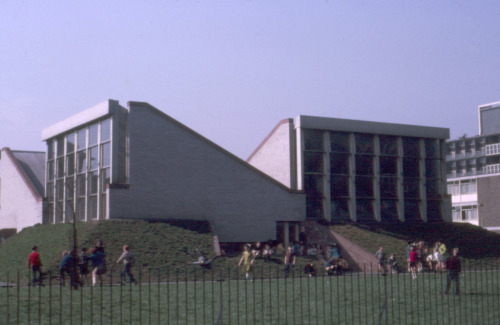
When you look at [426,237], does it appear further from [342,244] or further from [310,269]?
[310,269]

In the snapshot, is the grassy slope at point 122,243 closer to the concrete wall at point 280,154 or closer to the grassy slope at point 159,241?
the grassy slope at point 159,241

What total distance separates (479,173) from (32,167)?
67.3 metres

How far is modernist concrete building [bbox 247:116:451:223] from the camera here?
47625 mm

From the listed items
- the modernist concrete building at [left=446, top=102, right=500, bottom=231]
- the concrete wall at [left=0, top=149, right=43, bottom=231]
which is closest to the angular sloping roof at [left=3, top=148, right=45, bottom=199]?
the concrete wall at [left=0, top=149, right=43, bottom=231]

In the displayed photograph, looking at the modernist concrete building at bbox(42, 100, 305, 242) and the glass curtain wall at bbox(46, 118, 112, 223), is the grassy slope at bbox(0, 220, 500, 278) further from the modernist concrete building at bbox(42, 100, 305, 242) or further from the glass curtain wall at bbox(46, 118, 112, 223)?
the modernist concrete building at bbox(42, 100, 305, 242)

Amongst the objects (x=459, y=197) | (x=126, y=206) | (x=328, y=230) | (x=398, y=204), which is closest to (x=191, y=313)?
(x=126, y=206)

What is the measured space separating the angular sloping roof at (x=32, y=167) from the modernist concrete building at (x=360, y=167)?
18.4 meters

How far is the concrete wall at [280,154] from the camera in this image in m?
47.5

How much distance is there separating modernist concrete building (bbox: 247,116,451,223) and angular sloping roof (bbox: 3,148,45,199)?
1842 cm

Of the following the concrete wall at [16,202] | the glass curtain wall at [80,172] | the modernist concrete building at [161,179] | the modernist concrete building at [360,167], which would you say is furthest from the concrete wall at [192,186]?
the concrete wall at [16,202]

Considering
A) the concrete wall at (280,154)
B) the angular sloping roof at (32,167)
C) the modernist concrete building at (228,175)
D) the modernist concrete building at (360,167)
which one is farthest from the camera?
the angular sloping roof at (32,167)

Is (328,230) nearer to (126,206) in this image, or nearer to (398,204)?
(398,204)

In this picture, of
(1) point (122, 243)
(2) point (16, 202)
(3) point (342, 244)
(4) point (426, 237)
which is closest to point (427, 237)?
(4) point (426, 237)

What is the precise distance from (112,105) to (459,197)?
58.8 meters
